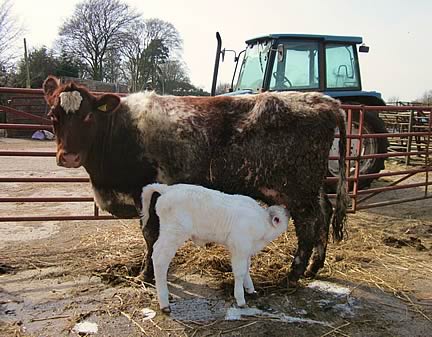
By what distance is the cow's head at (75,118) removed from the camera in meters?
3.77

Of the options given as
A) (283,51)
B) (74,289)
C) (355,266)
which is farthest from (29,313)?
(283,51)

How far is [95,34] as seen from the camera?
41875 mm

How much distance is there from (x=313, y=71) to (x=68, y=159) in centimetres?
553

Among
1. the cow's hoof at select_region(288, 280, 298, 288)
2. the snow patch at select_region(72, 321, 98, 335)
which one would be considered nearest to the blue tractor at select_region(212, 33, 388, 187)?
the cow's hoof at select_region(288, 280, 298, 288)

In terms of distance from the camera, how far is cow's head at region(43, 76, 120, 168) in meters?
3.77

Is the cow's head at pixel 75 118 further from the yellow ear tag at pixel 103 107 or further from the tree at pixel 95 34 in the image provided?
the tree at pixel 95 34

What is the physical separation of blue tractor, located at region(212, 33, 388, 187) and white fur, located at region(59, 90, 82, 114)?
4.13 metres

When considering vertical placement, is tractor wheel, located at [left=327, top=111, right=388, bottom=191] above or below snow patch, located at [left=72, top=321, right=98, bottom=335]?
above

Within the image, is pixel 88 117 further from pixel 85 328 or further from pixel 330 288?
pixel 330 288

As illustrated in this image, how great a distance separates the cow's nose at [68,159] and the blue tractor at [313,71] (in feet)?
13.8

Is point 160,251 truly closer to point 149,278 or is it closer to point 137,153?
point 149,278

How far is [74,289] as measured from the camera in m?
3.88

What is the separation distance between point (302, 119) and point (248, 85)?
4.68 m

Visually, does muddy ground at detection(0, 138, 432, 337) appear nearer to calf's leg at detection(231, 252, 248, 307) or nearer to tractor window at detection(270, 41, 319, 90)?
calf's leg at detection(231, 252, 248, 307)
